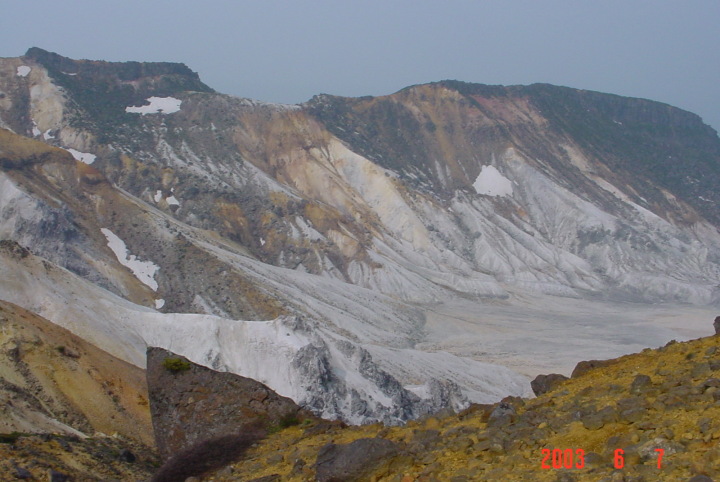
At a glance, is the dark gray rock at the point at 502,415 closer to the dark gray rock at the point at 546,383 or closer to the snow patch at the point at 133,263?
the dark gray rock at the point at 546,383

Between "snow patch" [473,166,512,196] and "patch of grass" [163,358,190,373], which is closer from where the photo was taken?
"patch of grass" [163,358,190,373]

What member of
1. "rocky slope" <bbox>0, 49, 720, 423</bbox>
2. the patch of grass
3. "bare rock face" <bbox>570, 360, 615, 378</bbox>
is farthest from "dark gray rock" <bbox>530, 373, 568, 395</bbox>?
"rocky slope" <bbox>0, 49, 720, 423</bbox>

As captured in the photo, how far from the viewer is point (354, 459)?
916 centimetres

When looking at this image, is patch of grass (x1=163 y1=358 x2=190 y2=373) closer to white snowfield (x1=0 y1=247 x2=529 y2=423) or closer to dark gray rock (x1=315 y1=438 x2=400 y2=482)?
dark gray rock (x1=315 y1=438 x2=400 y2=482)

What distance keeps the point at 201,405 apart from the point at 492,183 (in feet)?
324

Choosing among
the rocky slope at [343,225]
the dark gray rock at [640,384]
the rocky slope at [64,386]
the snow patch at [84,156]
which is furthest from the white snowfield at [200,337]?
the snow patch at [84,156]

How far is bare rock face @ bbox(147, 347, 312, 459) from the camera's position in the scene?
13.0 metres

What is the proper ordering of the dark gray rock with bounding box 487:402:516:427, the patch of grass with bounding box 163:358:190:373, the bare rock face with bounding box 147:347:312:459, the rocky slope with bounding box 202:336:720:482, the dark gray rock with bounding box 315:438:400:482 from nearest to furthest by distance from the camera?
1. the rocky slope with bounding box 202:336:720:482
2. the dark gray rock with bounding box 315:438:400:482
3. the dark gray rock with bounding box 487:402:516:427
4. the bare rock face with bounding box 147:347:312:459
5. the patch of grass with bounding box 163:358:190:373

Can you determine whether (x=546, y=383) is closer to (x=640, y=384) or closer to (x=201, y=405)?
(x=640, y=384)

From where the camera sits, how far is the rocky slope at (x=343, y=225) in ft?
133

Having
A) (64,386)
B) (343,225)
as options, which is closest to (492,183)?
(343,225)
